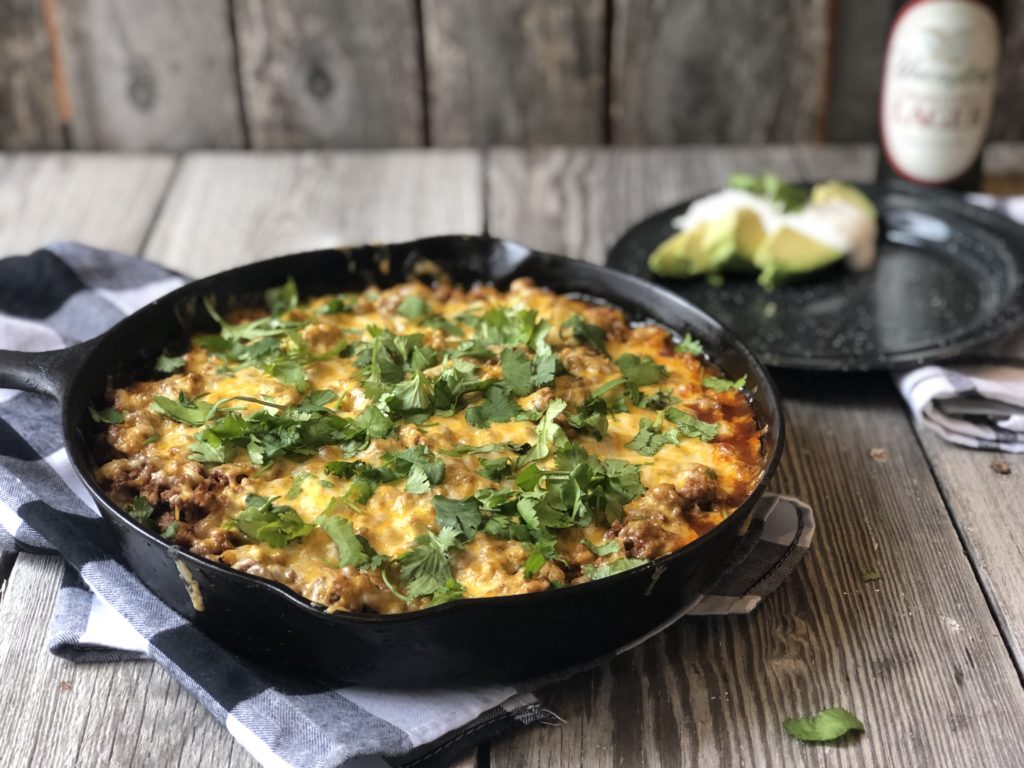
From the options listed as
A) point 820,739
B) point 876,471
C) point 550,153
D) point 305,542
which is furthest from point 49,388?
point 550,153

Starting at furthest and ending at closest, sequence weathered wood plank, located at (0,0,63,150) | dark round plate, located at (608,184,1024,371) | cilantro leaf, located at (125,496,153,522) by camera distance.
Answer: weathered wood plank, located at (0,0,63,150)
dark round plate, located at (608,184,1024,371)
cilantro leaf, located at (125,496,153,522)

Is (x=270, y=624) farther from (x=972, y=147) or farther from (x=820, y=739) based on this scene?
(x=972, y=147)

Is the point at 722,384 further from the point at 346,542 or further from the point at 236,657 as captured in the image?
the point at 236,657

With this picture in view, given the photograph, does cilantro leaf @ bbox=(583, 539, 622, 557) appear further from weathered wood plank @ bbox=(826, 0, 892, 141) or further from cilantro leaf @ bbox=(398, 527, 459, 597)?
weathered wood plank @ bbox=(826, 0, 892, 141)

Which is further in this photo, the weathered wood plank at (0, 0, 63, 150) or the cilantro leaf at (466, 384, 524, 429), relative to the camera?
the weathered wood plank at (0, 0, 63, 150)

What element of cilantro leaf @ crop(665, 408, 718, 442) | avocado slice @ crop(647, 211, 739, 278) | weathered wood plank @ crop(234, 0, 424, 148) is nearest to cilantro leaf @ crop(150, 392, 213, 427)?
cilantro leaf @ crop(665, 408, 718, 442)
